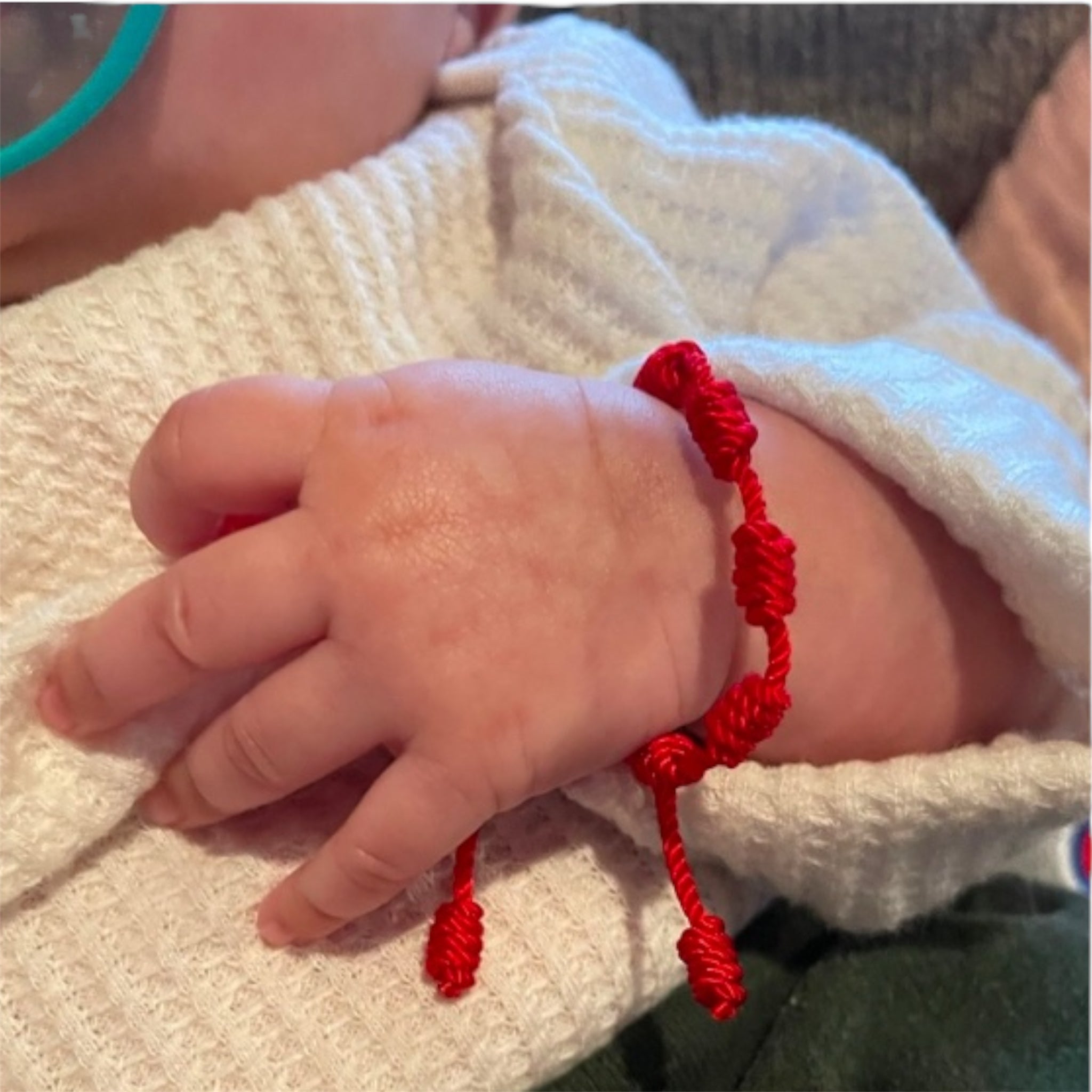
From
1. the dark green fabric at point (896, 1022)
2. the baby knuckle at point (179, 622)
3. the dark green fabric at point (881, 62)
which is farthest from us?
the dark green fabric at point (881, 62)

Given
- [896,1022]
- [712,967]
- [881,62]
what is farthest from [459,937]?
[881,62]

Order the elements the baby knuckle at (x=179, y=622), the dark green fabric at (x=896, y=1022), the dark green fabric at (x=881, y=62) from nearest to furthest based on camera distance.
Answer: the baby knuckle at (x=179, y=622) → the dark green fabric at (x=896, y=1022) → the dark green fabric at (x=881, y=62)

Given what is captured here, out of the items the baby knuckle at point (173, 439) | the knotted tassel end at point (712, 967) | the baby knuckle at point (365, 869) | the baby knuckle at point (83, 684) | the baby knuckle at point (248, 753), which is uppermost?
the baby knuckle at point (173, 439)

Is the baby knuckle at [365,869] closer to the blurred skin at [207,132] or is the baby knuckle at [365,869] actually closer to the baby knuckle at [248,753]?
the baby knuckle at [248,753]

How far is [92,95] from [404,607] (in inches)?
10.5

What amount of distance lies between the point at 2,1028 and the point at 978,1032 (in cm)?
45

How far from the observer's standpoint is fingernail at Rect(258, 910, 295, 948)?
1.98ft

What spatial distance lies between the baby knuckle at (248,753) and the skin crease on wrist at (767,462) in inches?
7.8

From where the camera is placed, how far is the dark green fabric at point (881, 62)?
3.28 ft

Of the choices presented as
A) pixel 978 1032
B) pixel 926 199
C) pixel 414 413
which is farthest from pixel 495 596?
pixel 926 199

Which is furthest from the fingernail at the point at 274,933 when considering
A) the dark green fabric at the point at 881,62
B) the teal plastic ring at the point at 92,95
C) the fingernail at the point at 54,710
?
the dark green fabric at the point at 881,62

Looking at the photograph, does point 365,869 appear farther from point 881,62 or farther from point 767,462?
point 881,62

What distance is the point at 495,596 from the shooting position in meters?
0.57

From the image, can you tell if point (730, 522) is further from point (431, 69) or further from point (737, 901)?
point (431, 69)
